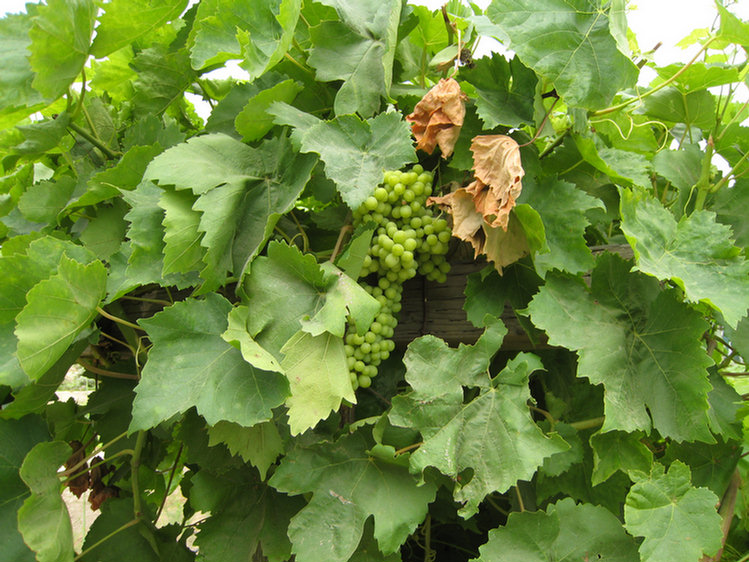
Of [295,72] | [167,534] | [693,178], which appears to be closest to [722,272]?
[693,178]

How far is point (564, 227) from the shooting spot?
630mm

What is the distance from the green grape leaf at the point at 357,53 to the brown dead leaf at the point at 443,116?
0.20 ft

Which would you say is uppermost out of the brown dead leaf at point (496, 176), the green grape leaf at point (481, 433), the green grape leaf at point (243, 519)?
the brown dead leaf at point (496, 176)

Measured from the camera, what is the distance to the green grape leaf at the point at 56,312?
60 centimetres

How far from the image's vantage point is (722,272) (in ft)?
2.01

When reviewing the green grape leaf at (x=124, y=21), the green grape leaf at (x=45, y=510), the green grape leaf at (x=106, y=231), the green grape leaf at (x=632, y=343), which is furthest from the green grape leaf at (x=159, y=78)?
the green grape leaf at (x=632, y=343)

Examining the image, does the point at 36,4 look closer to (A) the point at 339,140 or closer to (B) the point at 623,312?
(A) the point at 339,140

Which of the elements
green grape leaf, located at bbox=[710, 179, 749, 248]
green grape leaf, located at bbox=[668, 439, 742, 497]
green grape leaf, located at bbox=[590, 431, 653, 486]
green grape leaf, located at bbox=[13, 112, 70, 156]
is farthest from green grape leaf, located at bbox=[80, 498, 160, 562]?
green grape leaf, located at bbox=[710, 179, 749, 248]

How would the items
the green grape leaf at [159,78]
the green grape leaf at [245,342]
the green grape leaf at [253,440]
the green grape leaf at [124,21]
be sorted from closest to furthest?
the green grape leaf at [245,342] < the green grape leaf at [253,440] < the green grape leaf at [124,21] < the green grape leaf at [159,78]

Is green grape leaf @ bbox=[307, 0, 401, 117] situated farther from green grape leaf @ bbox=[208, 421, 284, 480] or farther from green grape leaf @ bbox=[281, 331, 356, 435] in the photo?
green grape leaf @ bbox=[208, 421, 284, 480]

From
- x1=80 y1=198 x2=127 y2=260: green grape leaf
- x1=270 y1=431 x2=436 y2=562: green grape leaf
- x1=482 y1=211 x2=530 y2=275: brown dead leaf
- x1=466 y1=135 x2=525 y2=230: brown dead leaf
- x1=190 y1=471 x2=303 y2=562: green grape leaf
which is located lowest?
x1=190 y1=471 x2=303 y2=562: green grape leaf

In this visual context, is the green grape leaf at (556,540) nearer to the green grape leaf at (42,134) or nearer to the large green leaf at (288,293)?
the large green leaf at (288,293)

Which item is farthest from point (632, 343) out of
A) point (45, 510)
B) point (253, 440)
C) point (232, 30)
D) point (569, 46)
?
point (45, 510)

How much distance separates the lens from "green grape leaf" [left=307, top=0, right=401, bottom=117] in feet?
2.19
